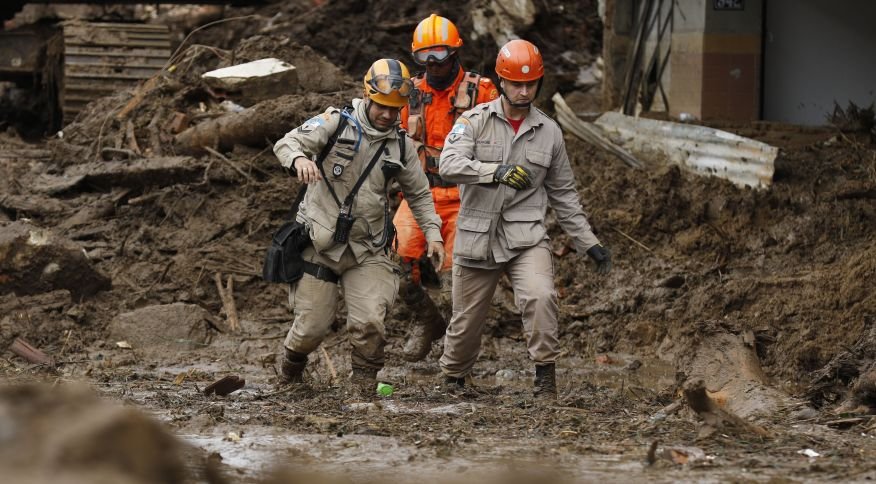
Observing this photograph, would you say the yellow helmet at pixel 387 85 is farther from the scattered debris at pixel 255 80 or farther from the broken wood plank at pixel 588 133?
the scattered debris at pixel 255 80

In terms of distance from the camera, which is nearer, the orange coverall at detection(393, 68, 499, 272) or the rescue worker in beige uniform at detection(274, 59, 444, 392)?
the rescue worker in beige uniform at detection(274, 59, 444, 392)

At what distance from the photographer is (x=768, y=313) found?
31.5 feet

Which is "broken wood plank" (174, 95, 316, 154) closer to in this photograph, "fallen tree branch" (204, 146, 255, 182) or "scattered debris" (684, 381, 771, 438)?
"fallen tree branch" (204, 146, 255, 182)

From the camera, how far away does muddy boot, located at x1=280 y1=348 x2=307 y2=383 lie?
312 inches

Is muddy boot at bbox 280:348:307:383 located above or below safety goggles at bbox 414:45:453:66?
below

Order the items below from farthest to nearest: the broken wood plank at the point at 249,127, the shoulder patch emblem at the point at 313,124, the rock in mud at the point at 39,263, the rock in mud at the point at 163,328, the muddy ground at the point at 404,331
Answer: the broken wood plank at the point at 249,127 → the rock in mud at the point at 39,263 → the rock in mud at the point at 163,328 → the shoulder patch emblem at the point at 313,124 → the muddy ground at the point at 404,331

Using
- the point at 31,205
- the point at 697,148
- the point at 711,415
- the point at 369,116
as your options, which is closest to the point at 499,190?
the point at 369,116

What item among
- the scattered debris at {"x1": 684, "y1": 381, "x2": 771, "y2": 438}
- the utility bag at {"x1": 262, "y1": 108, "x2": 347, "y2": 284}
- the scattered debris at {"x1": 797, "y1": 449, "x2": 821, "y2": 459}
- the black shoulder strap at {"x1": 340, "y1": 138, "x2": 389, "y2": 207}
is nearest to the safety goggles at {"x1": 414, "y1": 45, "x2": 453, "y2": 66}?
the black shoulder strap at {"x1": 340, "y1": 138, "x2": 389, "y2": 207}

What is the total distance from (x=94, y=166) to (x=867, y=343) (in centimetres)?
826

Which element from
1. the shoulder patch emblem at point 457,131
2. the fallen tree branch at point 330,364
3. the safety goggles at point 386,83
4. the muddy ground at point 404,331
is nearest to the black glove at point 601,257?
the muddy ground at point 404,331

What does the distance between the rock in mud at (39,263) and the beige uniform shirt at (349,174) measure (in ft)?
12.4

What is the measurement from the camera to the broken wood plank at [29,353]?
929 cm

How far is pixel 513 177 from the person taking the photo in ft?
23.8

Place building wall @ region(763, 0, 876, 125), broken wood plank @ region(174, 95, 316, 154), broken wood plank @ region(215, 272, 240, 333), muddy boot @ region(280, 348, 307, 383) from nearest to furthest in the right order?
muddy boot @ region(280, 348, 307, 383) < broken wood plank @ region(215, 272, 240, 333) < broken wood plank @ region(174, 95, 316, 154) < building wall @ region(763, 0, 876, 125)
